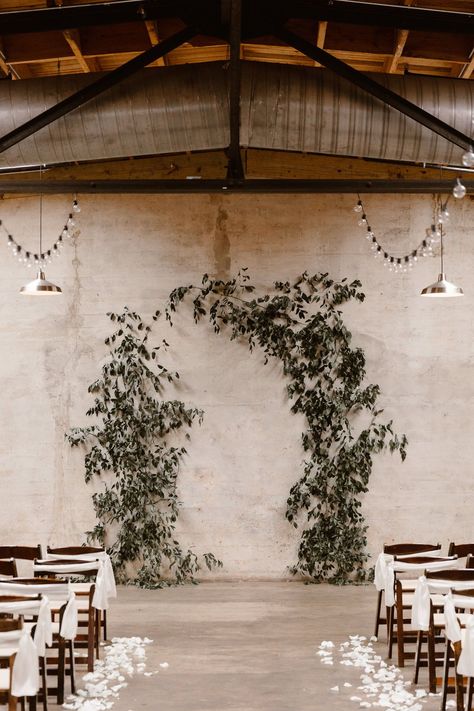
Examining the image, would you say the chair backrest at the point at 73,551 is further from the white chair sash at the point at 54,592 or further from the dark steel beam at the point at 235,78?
the dark steel beam at the point at 235,78

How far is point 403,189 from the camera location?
768 cm

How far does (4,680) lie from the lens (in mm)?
4164

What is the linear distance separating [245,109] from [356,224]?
3.08 m

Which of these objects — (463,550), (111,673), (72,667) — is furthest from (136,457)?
(463,550)

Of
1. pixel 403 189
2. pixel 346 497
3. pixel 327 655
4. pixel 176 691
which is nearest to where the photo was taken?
pixel 176 691

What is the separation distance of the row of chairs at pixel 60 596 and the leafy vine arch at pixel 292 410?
1750mm

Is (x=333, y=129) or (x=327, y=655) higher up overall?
(x=333, y=129)

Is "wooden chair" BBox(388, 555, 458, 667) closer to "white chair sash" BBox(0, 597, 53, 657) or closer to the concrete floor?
the concrete floor

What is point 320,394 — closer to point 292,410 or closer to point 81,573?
point 292,410

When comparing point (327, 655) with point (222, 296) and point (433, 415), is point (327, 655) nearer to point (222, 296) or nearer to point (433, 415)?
point (433, 415)

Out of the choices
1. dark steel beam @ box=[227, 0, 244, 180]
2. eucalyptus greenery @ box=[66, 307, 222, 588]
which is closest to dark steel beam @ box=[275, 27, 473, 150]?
dark steel beam @ box=[227, 0, 244, 180]

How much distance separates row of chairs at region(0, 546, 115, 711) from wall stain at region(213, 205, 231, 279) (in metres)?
3.60

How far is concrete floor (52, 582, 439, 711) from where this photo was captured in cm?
517

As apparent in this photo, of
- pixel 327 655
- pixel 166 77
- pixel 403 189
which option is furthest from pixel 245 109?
pixel 327 655
